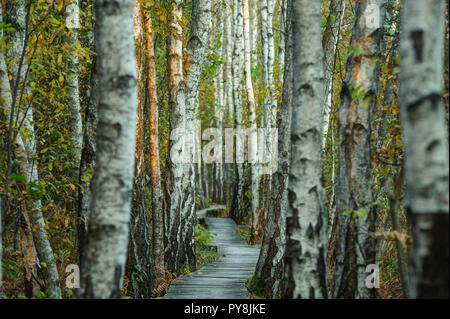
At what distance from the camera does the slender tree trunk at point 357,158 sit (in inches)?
172

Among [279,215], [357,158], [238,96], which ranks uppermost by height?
[238,96]

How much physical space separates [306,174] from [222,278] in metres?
4.96

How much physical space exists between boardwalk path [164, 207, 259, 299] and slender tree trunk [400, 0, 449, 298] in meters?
4.56

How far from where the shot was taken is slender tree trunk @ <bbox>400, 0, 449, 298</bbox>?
2.54 meters

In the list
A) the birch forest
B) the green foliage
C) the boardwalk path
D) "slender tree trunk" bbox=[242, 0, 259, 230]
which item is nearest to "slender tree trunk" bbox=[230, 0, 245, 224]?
"slender tree trunk" bbox=[242, 0, 259, 230]

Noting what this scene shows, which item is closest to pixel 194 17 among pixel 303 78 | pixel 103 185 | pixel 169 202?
pixel 169 202

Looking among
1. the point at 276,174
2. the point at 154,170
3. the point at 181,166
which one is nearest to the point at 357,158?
the point at 276,174

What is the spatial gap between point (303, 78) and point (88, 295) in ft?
8.49

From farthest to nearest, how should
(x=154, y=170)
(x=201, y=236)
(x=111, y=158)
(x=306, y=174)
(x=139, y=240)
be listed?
(x=201, y=236)
(x=154, y=170)
(x=139, y=240)
(x=306, y=174)
(x=111, y=158)

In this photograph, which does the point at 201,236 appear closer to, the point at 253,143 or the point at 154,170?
the point at 154,170

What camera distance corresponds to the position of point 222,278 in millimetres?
8469

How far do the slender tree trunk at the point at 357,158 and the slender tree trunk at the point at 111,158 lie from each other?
220 centimetres

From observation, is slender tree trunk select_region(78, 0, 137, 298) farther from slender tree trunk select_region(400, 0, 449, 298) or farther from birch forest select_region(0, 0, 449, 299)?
slender tree trunk select_region(400, 0, 449, 298)

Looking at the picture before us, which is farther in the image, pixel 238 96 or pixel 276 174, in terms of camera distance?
pixel 238 96
